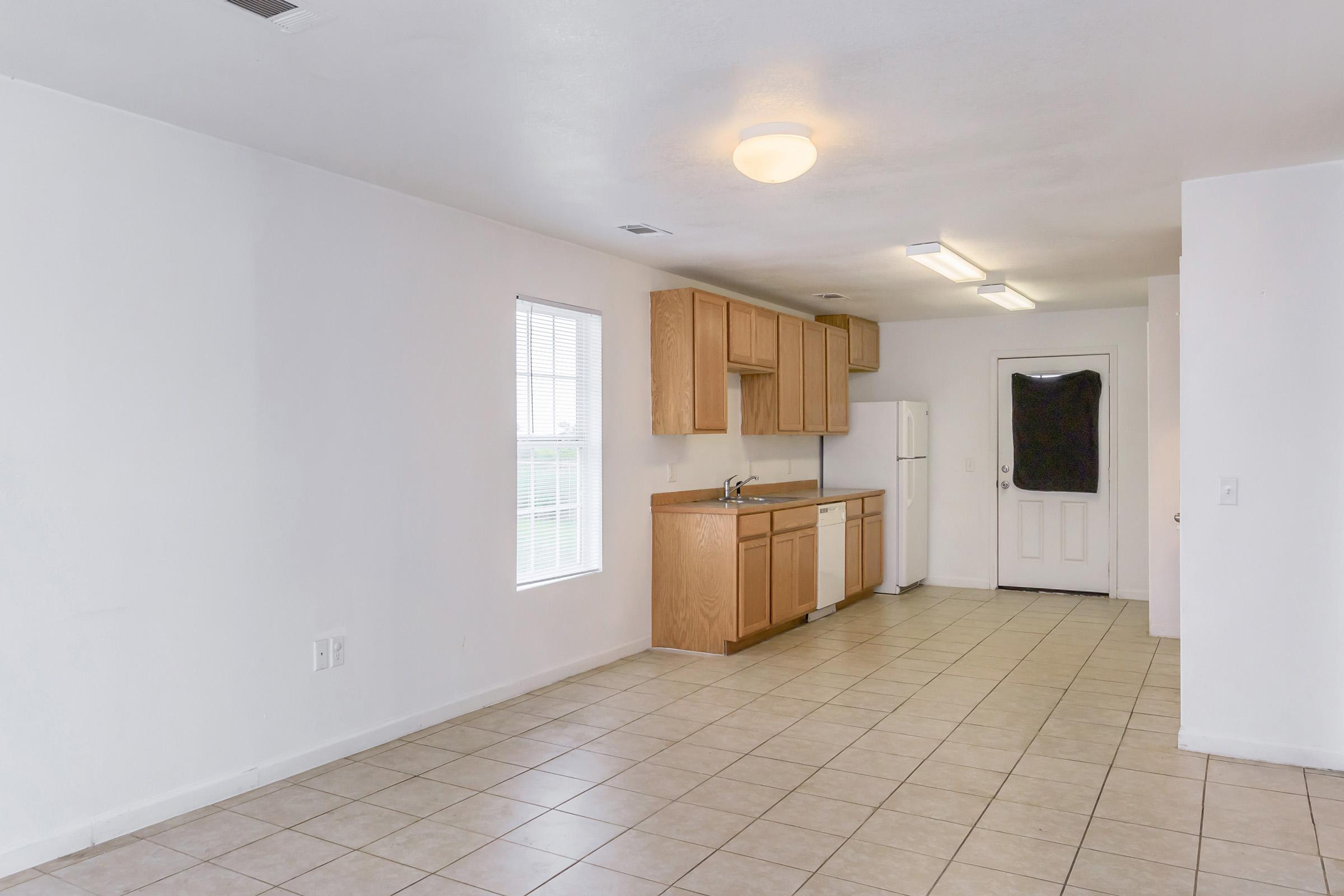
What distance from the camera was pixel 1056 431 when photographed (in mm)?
7516

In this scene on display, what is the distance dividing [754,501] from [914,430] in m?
2.26

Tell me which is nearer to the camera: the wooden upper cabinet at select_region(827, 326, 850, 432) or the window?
the window

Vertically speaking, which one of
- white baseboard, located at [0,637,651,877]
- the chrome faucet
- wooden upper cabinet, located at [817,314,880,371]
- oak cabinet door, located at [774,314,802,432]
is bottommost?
white baseboard, located at [0,637,651,877]

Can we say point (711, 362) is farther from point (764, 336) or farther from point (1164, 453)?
point (1164, 453)

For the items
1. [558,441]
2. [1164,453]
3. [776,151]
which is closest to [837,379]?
[1164,453]

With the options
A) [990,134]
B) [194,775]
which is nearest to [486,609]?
[194,775]

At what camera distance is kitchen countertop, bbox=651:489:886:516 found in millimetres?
5555

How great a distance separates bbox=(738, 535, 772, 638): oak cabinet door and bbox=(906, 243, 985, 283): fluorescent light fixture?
6.42ft

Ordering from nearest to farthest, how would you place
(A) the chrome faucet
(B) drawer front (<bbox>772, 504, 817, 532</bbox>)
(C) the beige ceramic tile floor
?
(C) the beige ceramic tile floor → (B) drawer front (<bbox>772, 504, 817, 532</bbox>) → (A) the chrome faucet

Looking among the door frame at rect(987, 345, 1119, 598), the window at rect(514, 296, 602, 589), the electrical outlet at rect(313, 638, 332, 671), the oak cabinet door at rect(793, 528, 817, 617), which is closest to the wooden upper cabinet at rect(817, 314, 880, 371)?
the door frame at rect(987, 345, 1119, 598)

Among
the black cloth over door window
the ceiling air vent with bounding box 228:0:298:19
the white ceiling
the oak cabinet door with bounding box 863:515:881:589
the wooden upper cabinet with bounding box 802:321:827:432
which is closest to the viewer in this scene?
the ceiling air vent with bounding box 228:0:298:19

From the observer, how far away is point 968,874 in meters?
2.65

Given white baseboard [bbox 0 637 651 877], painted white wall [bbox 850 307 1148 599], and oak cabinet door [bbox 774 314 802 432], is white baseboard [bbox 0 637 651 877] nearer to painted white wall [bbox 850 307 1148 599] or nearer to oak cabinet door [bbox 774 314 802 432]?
oak cabinet door [bbox 774 314 802 432]

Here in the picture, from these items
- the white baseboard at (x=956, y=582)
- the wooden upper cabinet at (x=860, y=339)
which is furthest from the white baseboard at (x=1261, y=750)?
the wooden upper cabinet at (x=860, y=339)
